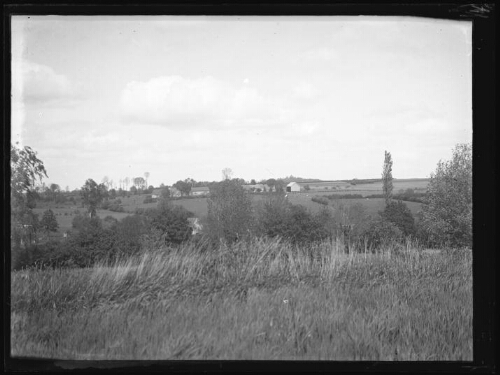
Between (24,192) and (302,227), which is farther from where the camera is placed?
(302,227)

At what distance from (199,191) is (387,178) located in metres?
3.69

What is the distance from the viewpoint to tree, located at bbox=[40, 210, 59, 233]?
5898 millimetres

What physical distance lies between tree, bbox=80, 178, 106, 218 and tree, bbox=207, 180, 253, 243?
1.81 metres

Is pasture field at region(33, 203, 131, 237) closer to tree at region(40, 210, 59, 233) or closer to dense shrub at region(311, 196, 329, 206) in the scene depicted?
tree at region(40, 210, 59, 233)

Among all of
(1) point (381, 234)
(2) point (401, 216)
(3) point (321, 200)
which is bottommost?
(1) point (381, 234)

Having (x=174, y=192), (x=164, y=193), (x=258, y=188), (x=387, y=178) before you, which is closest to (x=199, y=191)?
(x=174, y=192)

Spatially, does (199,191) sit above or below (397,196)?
above

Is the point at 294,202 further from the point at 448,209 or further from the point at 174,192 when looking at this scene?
the point at 448,209

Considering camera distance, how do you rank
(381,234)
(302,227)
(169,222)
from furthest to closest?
(381,234), (302,227), (169,222)

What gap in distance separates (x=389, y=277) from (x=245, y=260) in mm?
2495

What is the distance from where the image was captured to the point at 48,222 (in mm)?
5961
